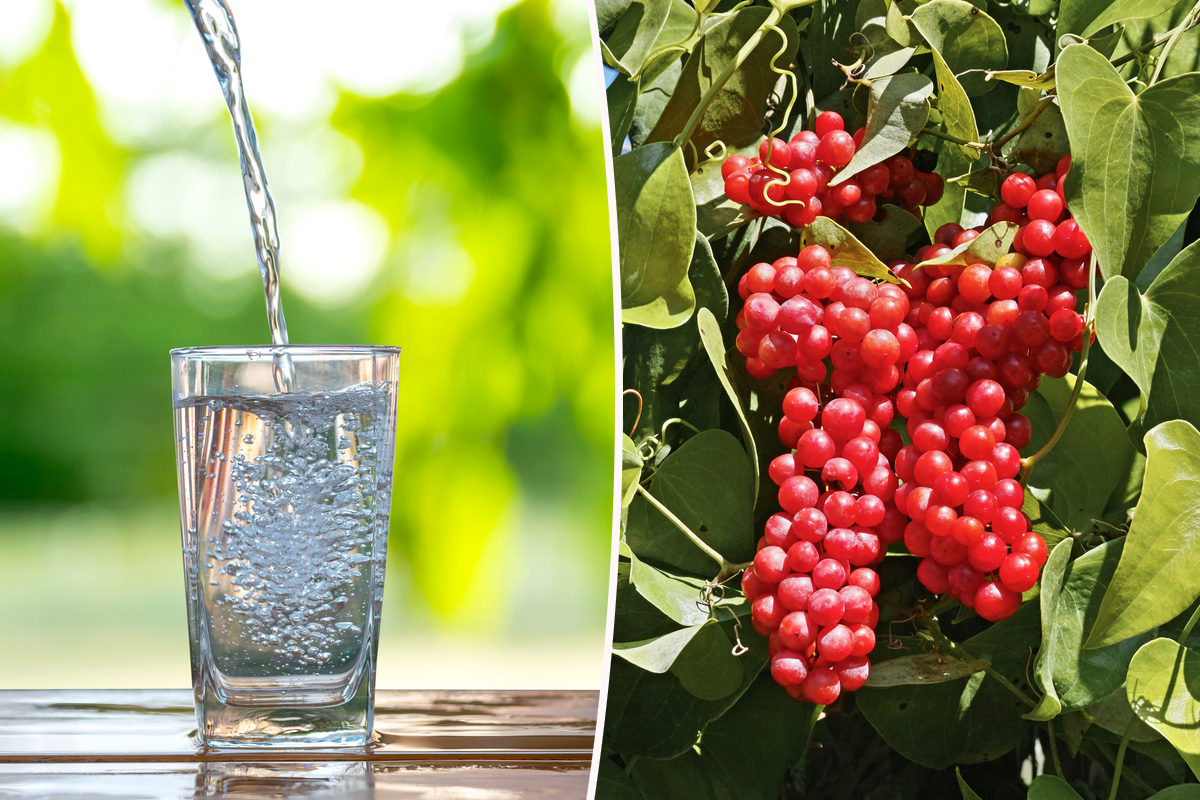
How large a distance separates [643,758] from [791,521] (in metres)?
0.14

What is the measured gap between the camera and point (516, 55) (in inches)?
21.5

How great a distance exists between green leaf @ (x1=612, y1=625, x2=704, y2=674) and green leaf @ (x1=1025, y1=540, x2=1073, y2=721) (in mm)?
119

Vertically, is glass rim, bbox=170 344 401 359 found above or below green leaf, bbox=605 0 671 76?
below

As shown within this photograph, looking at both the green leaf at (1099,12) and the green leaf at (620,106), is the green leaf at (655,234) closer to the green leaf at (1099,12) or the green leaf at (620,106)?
the green leaf at (620,106)

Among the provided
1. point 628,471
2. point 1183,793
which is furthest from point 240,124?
point 1183,793

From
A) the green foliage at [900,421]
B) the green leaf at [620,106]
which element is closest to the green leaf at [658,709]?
the green foliage at [900,421]

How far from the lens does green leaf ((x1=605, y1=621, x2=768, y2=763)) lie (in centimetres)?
36

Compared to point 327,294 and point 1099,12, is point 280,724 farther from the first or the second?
point 1099,12

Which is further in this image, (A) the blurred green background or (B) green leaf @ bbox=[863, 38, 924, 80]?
(A) the blurred green background

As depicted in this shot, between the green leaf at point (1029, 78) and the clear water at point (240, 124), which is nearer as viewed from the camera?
the green leaf at point (1029, 78)

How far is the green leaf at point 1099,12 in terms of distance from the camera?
0.34 metres

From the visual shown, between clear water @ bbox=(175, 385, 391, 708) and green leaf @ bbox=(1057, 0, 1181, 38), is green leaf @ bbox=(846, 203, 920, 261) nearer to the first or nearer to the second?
green leaf @ bbox=(1057, 0, 1181, 38)

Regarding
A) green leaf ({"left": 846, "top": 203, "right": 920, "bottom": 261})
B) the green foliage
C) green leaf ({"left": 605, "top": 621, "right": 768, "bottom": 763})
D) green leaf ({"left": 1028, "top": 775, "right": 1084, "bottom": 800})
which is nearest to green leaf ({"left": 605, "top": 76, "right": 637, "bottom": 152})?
the green foliage

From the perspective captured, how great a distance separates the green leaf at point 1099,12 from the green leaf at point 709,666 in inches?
11.0
